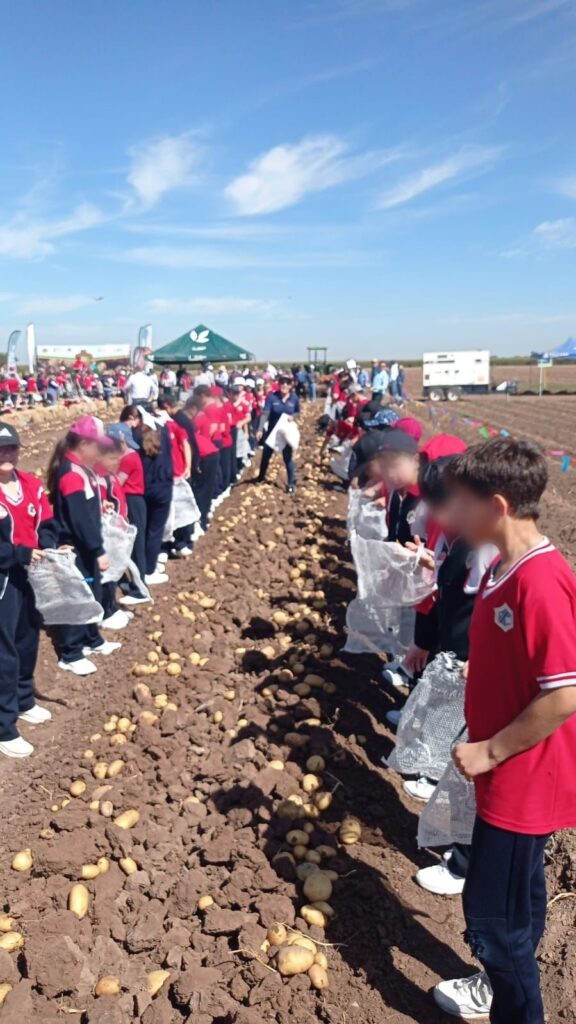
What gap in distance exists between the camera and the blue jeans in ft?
6.98

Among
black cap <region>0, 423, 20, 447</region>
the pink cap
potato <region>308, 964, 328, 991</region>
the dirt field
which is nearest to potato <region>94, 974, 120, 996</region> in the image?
the dirt field

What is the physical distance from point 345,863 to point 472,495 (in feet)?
7.29

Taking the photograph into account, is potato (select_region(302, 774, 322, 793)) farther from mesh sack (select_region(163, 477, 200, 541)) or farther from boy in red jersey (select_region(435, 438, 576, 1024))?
mesh sack (select_region(163, 477, 200, 541))

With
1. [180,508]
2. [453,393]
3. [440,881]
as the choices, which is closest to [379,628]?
[440,881]

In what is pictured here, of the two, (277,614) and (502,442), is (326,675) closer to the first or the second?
(277,614)

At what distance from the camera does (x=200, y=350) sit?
78.2 ft

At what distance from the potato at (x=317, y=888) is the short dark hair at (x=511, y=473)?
207 centimetres

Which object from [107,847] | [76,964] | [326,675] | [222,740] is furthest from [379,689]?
[76,964]

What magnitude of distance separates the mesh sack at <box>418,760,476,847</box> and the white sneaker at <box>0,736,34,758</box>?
8.88 ft

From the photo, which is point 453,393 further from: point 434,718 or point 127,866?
point 127,866

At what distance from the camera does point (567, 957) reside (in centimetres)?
295

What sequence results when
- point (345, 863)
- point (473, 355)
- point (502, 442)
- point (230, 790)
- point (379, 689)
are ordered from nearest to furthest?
point (502, 442), point (345, 863), point (230, 790), point (379, 689), point (473, 355)

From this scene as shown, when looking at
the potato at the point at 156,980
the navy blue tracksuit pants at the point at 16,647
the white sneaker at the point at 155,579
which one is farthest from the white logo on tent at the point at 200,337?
the potato at the point at 156,980

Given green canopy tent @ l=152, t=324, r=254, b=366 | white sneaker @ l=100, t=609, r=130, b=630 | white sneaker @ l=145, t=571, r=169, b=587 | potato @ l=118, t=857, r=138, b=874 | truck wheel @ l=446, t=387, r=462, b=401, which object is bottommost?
potato @ l=118, t=857, r=138, b=874
